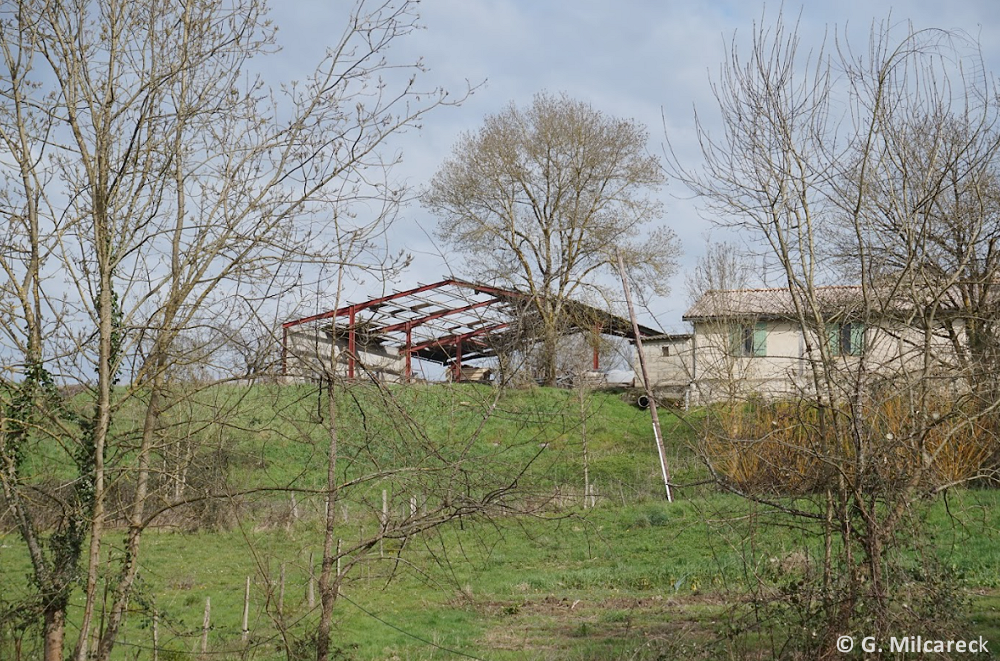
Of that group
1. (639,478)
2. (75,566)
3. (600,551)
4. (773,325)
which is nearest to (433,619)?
(600,551)

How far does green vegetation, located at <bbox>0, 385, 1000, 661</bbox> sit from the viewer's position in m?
5.12

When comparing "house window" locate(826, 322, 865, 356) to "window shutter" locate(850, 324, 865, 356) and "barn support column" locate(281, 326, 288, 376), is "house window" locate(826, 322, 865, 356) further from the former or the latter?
"barn support column" locate(281, 326, 288, 376)

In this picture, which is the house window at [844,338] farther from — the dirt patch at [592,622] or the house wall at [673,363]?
the dirt patch at [592,622]

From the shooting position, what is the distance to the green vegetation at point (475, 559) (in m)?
5.12

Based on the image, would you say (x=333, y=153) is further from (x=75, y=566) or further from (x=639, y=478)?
(x=639, y=478)

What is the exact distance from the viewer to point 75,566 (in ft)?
18.2

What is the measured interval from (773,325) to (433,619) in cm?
1694

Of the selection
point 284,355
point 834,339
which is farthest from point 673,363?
point 284,355

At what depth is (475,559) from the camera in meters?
14.0

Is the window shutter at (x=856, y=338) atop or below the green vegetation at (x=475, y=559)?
atop

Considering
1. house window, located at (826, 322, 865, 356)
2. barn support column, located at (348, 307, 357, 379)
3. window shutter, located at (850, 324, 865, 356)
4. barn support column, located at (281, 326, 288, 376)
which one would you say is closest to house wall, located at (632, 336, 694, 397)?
house window, located at (826, 322, 865, 356)

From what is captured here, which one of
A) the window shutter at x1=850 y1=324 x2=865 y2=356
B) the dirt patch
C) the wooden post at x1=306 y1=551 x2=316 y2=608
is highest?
the window shutter at x1=850 y1=324 x2=865 y2=356

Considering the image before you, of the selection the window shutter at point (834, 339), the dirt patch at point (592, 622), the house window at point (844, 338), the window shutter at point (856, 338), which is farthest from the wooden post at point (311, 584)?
the window shutter at point (856, 338)

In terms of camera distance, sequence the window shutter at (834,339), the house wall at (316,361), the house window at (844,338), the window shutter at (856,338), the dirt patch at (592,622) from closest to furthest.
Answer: the house wall at (316,361), the window shutter at (834,339), the house window at (844,338), the window shutter at (856,338), the dirt patch at (592,622)
